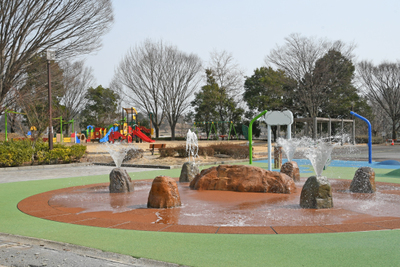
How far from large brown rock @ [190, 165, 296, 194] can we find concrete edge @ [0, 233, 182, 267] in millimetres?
4481

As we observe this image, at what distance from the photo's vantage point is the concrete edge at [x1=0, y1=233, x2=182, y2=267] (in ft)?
12.0

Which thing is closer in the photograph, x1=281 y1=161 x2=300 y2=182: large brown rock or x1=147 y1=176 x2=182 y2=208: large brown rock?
x1=147 y1=176 x2=182 y2=208: large brown rock

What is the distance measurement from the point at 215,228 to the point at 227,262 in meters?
1.27

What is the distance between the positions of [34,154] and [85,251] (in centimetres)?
1436

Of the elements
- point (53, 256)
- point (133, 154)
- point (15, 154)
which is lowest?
point (53, 256)

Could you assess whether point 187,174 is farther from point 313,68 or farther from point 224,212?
point 313,68

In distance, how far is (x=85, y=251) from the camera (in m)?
4.07

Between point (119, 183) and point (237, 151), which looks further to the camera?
point (237, 151)

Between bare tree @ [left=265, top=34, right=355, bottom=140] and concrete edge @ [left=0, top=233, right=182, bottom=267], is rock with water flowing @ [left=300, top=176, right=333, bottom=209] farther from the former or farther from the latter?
bare tree @ [left=265, top=34, right=355, bottom=140]

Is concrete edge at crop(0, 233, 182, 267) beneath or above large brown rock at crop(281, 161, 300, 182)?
beneath

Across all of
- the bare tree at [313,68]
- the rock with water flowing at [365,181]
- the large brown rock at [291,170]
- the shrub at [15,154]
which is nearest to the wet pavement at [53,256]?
the rock with water flowing at [365,181]

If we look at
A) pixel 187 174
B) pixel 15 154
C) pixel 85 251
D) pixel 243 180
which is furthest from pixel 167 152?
pixel 85 251

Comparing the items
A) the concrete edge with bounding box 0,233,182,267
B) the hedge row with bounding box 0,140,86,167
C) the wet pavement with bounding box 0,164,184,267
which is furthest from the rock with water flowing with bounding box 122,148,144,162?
the wet pavement with bounding box 0,164,184,267

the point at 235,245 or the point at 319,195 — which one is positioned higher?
the point at 319,195
